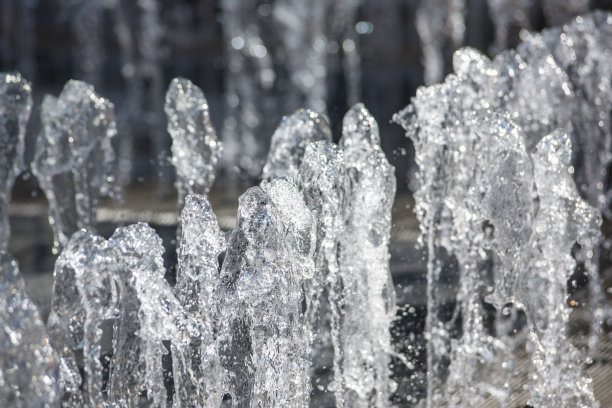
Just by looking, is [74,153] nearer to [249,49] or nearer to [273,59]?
[273,59]

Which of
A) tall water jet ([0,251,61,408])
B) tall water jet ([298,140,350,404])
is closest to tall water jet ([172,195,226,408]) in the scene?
tall water jet ([298,140,350,404])

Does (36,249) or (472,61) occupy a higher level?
(472,61)

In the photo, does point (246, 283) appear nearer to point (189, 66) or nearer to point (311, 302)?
point (311, 302)

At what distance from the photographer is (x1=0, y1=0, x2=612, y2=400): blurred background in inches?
449

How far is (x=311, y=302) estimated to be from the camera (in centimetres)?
439

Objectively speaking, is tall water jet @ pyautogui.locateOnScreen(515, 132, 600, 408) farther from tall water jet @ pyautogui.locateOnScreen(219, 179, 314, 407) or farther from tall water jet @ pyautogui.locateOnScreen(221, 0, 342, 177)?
tall water jet @ pyautogui.locateOnScreen(221, 0, 342, 177)

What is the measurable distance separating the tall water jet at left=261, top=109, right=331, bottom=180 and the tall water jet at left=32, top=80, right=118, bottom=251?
114cm

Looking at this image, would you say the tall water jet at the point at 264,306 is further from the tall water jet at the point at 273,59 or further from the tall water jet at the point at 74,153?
the tall water jet at the point at 273,59

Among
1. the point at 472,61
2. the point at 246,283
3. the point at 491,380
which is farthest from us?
the point at 472,61

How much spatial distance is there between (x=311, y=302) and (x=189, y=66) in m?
9.14

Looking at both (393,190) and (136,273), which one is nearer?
(136,273)

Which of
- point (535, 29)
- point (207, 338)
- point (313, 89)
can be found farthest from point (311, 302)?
point (535, 29)

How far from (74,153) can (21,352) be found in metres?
3.11

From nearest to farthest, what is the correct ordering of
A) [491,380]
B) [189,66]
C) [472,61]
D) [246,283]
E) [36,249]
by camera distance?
[246,283]
[491,380]
[472,61]
[36,249]
[189,66]
